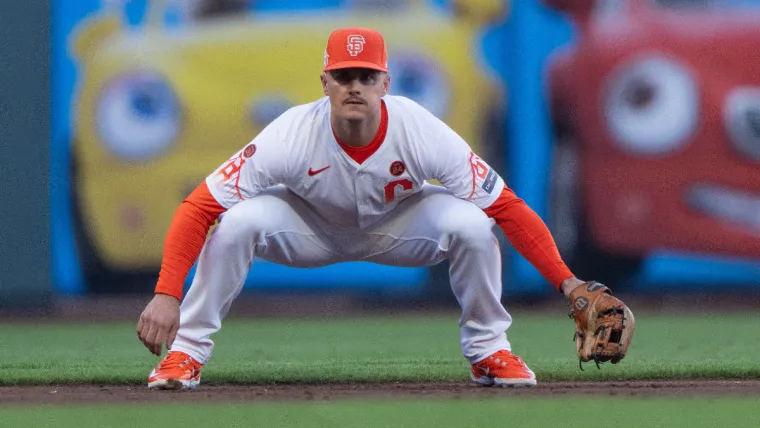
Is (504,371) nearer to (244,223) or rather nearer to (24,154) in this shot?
(244,223)

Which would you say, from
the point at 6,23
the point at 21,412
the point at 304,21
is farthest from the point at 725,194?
the point at 21,412

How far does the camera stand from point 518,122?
876 centimetres

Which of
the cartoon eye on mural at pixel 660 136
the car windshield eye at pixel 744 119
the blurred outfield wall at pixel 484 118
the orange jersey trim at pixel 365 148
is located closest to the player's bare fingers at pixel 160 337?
the orange jersey trim at pixel 365 148

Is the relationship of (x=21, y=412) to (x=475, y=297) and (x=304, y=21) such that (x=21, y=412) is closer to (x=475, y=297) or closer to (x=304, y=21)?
(x=475, y=297)

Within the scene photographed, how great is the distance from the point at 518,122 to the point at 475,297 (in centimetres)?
411

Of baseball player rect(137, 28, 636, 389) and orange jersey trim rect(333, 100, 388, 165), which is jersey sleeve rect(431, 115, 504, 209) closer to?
baseball player rect(137, 28, 636, 389)

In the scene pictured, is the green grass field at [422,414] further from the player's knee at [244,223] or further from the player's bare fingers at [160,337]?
the player's knee at [244,223]

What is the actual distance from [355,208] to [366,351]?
160cm

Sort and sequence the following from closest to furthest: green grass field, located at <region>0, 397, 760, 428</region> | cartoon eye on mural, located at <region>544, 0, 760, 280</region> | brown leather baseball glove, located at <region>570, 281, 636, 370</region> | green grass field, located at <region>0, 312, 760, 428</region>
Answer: green grass field, located at <region>0, 397, 760, 428</region>, green grass field, located at <region>0, 312, 760, 428</region>, brown leather baseball glove, located at <region>570, 281, 636, 370</region>, cartoon eye on mural, located at <region>544, 0, 760, 280</region>

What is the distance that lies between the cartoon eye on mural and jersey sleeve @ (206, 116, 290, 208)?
433 cm

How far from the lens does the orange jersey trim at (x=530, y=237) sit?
14.8ft

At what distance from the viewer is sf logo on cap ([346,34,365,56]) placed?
4551 millimetres

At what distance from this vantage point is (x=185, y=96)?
880 centimetres

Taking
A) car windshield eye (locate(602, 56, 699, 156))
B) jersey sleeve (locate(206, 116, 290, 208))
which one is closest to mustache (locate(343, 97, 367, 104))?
jersey sleeve (locate(206, 116, 290, 208))
